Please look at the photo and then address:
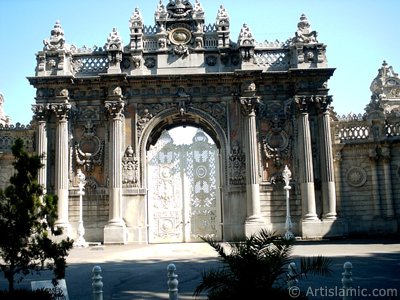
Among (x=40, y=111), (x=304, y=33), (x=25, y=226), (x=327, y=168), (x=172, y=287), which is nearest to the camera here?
(x=172, y=287)

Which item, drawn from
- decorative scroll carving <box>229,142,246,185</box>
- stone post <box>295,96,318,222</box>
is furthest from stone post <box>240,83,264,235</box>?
stone post <box>295,96,318,222</box>

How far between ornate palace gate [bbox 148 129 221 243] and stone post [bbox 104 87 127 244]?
2.27 metres

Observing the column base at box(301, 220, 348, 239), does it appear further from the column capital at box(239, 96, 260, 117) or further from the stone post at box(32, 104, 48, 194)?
the stone post at box(32, 104, 48, 194)

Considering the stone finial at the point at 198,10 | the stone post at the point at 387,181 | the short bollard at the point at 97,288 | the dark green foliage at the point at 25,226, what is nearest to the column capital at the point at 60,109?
the stone finial at the point at 198,10

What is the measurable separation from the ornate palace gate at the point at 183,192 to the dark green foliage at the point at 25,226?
17.6 m

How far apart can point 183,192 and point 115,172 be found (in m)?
4.12

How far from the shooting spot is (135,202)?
1012 inches

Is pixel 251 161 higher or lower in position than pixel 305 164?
higher

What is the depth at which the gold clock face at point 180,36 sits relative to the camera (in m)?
27.2

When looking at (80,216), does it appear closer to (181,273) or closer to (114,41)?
(114,41)

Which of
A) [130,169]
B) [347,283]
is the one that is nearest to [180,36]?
[130,169]

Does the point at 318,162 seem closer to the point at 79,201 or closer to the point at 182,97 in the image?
the point at 182,97

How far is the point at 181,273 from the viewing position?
44.1 ft

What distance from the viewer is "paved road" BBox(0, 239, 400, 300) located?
10508 mm
